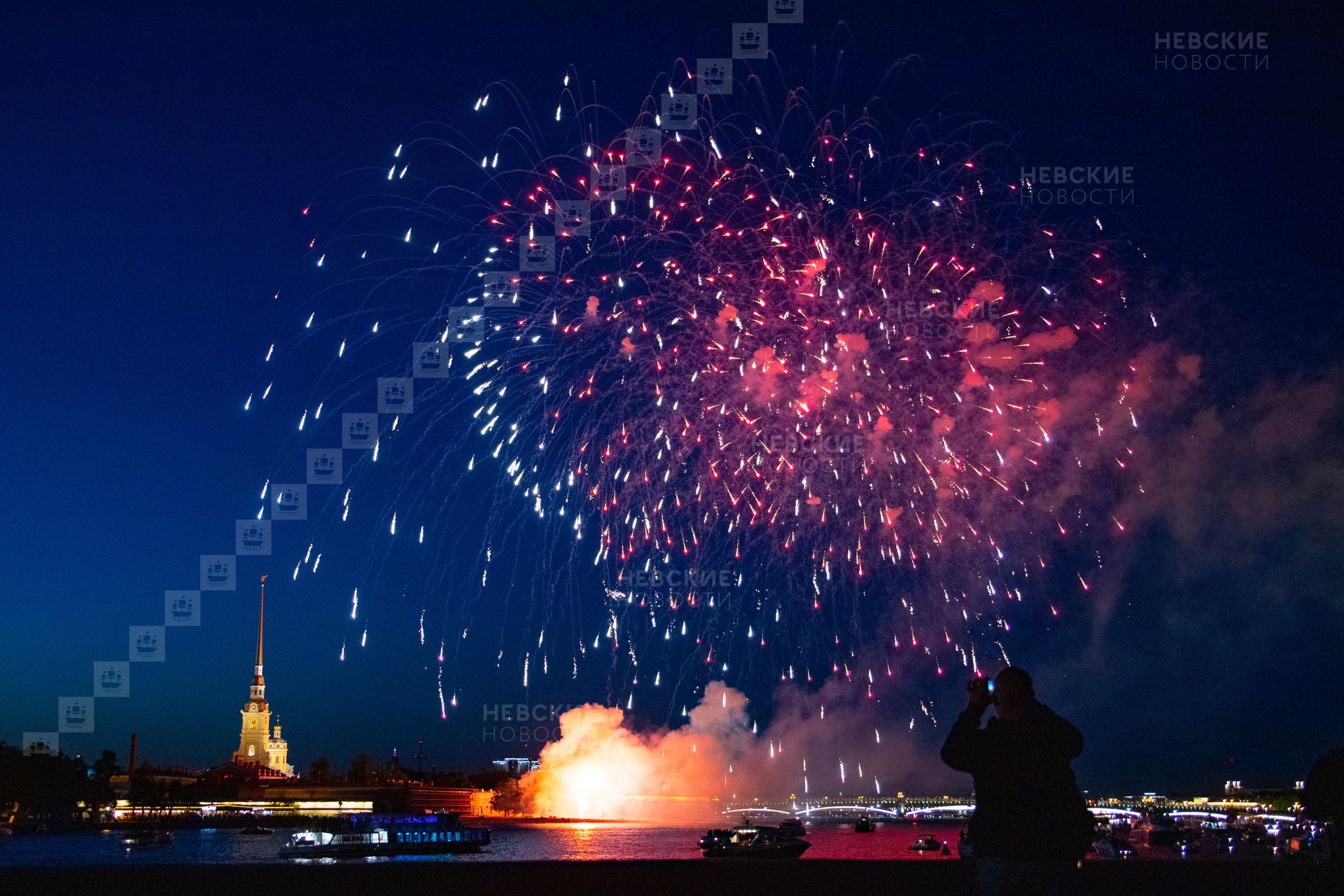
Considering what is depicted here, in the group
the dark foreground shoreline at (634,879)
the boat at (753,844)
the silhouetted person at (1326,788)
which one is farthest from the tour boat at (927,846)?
the silhouetted person at (1326,788)

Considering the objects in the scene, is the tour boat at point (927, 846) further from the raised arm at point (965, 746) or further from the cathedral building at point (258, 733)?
the cathedral building at point (258, 733)

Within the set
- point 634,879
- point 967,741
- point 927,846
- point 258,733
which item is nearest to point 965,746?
point 967,741

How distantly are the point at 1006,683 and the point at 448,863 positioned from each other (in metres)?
18.8

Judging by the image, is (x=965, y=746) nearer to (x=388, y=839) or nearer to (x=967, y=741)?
(x=967, y=741)

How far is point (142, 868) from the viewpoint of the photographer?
67.0 feet

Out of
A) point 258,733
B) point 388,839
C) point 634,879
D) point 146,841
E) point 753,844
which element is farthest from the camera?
point 258,733

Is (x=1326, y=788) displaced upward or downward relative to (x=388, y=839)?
upward

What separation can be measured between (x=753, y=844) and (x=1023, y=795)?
130 ft

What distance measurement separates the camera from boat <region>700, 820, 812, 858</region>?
41156 millimetres

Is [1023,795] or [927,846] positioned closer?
[1023,795]

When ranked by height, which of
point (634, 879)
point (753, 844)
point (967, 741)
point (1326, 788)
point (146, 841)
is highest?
point (967, 741)

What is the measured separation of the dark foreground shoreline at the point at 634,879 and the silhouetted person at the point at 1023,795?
32.6ft

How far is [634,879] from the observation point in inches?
709

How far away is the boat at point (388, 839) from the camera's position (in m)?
52.0
